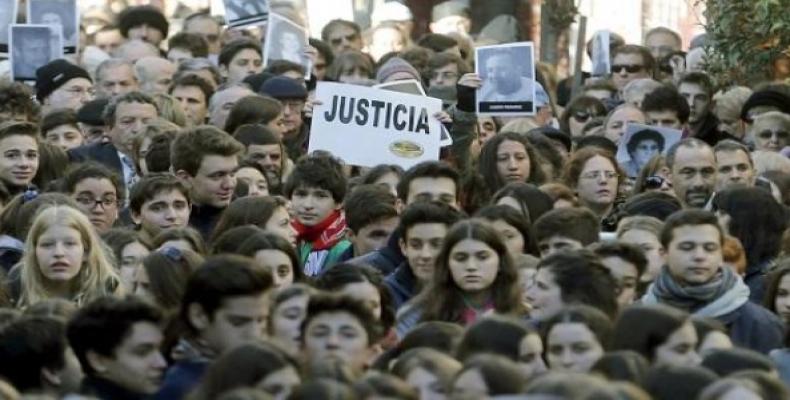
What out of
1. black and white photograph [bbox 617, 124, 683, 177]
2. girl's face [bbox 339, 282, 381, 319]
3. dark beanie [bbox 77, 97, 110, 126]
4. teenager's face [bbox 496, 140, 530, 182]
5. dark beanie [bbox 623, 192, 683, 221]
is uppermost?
dark beanie [bbox 77, 97, 110, 126]

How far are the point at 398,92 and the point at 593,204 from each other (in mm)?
2045

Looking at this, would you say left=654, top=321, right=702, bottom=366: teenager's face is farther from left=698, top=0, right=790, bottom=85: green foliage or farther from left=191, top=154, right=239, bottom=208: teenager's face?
left=698, top=0, right=790, bottom=85: green foliage

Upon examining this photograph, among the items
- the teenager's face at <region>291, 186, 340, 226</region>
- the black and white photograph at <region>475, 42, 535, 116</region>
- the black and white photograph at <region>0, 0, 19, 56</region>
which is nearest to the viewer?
the teenager's face at <region>291, 186, 340, 226</region>

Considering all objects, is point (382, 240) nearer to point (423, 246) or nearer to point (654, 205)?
point (423, 246)

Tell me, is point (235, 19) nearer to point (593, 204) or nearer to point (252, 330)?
point (593, 204)

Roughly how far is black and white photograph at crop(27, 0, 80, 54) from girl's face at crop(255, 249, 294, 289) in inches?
345

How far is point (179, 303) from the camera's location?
39.7 feet

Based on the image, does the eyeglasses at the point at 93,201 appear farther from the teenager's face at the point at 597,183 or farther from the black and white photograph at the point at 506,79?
the black and white photograph at the point at 506,79

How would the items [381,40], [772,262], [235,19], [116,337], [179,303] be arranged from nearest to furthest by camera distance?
[116,337], [179,303], [772,262], [235,19], [381,40]

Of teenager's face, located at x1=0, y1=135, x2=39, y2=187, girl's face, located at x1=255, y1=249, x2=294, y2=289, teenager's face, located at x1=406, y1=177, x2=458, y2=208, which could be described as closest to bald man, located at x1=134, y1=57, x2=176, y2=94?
teenager's face, located at x1=0, y1=135, x2=39, y2=187

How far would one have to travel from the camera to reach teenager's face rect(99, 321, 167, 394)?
11.2 m

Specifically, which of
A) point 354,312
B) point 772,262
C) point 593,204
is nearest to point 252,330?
point 354,312

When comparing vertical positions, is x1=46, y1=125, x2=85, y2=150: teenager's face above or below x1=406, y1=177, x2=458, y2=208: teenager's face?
above

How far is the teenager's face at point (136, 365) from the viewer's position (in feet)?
36.8
